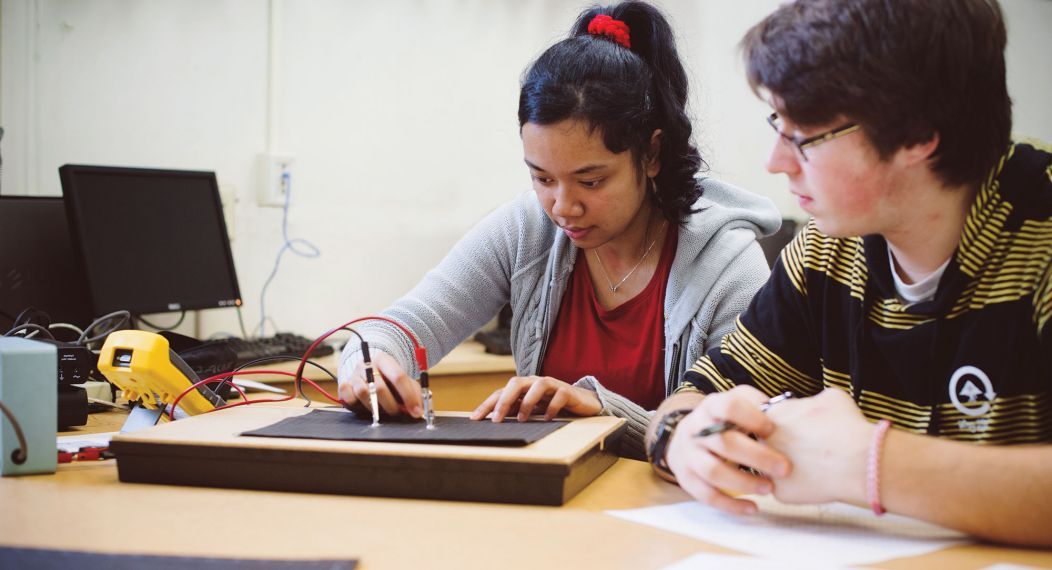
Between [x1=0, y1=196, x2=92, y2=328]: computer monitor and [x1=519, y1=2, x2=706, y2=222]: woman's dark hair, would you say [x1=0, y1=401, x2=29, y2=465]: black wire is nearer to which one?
[x1=519, y1=2, x2=706, y2=222]: woman's dark hair

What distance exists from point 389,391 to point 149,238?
4.05 ft

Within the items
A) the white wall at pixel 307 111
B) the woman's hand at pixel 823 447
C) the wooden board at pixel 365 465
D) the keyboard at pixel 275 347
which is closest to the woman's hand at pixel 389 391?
the wooden board at pixel 365 465

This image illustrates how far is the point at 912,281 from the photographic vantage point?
3.35 ft

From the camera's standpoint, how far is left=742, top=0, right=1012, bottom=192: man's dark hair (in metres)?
0.88

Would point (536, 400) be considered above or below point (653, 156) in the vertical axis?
below

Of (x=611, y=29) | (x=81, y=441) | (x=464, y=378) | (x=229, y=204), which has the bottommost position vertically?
(x=464, y=378)

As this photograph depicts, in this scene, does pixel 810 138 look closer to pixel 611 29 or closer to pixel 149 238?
pixel 611 29

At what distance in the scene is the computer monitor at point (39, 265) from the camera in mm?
1875

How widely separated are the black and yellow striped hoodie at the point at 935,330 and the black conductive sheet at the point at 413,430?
Result: 0.27m

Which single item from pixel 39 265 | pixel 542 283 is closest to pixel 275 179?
pixel 39 265

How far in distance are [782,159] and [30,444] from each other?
33.7 inches

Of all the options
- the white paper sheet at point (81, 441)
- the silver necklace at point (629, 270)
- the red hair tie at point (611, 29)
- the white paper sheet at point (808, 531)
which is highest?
the red hair tie at point (611, 29)

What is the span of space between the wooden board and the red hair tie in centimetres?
Result: 79

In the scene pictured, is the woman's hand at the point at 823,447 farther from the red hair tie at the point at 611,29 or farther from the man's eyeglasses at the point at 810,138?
the red hair tie at the point at 611,29
